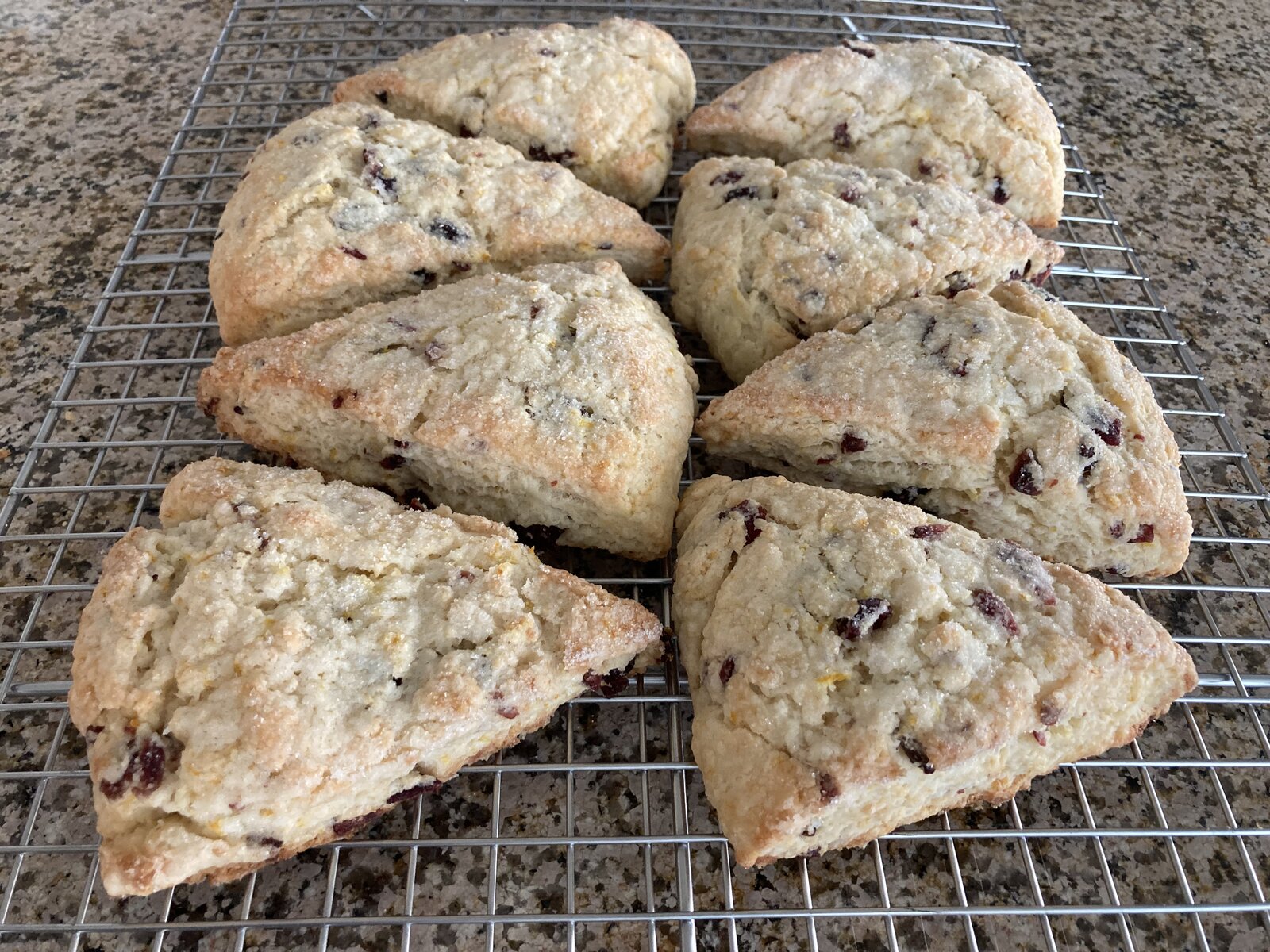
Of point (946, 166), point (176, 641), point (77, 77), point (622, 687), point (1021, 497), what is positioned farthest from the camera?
point (77, 77)

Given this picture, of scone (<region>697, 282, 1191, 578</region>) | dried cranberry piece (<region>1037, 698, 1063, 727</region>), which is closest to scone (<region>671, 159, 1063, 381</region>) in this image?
scone (<region>697, 282, 1191, 578</region>)

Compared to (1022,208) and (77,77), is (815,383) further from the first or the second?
(77,77)

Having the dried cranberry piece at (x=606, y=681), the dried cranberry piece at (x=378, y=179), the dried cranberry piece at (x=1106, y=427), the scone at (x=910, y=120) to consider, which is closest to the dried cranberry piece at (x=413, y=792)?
the dried cranberry piece at (x=606, y=681)

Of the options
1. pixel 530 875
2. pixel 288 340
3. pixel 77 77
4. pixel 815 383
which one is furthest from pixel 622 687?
pixel 77 77

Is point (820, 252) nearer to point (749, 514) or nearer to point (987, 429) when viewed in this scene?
point (987, 429)

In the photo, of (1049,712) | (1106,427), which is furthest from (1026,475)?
(1049,712)

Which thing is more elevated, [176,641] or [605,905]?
[176,641]

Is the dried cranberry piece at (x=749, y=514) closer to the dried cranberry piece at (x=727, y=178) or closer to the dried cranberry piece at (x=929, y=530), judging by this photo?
the dried cranberry piece at (x=929, y=530)
